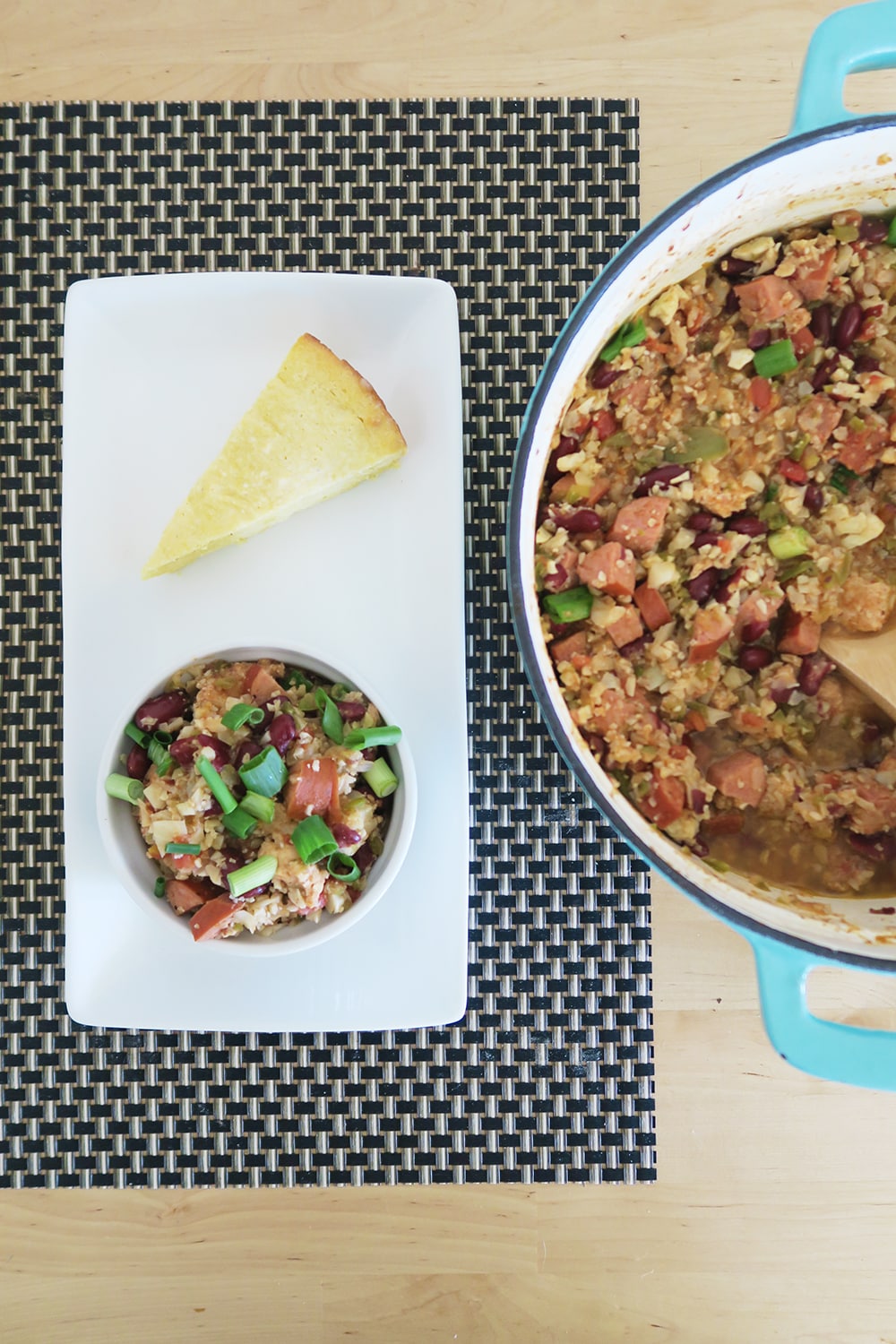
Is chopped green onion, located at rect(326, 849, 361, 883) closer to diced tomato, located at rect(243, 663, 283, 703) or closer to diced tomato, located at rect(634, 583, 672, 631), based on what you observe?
diced tomato, located at rect(243, 663, 283, 703)

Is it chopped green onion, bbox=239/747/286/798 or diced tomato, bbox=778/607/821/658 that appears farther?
diced tomato, bbox=778/607/821/658

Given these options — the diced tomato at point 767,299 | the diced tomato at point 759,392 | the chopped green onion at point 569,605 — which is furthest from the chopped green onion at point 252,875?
the diced tomato at point 767,299

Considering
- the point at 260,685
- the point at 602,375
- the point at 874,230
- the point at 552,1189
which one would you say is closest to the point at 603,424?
the point at 602,375

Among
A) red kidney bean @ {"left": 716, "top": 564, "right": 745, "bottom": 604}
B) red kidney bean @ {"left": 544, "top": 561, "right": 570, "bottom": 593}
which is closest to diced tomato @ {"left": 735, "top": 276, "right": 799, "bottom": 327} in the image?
red kidney bean @ {"left": 716, "top": 564, "right": 745, "bottom": 604}

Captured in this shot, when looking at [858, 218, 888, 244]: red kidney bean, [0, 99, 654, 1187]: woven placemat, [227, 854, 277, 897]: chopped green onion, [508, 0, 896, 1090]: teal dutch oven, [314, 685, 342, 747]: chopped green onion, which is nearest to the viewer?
[508, 0, 896, 1090]: teal dutch oven

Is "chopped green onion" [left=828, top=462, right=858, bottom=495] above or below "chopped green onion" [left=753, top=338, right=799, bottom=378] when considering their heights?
below

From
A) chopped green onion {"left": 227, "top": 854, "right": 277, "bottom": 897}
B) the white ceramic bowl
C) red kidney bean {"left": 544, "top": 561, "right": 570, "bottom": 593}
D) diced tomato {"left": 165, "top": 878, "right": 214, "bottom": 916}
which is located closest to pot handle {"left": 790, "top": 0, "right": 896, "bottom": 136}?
red kidney bean {"left": 544, "top": 561, "right": 570, "bottom": 593}

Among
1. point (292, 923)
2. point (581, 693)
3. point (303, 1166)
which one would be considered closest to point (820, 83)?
point (581, 693)

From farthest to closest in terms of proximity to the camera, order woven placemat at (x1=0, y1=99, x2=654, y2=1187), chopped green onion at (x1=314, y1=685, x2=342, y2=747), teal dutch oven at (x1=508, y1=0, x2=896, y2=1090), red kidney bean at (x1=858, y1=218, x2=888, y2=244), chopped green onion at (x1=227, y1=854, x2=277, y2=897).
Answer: woven placemat at (x1=0, y1=99, x2=654, y2=1187) → red kidney bean at (x1=858, y1=218, x2=888, y2=244) → chopped green onion at (x1=314, y1=685, x2=342, y2=747) → chopped green onion at (x1=227, y1=854, x2=277, y2=897) → teal dutch oven at (x1=508, y1=0, x2=896, y2=1090)
